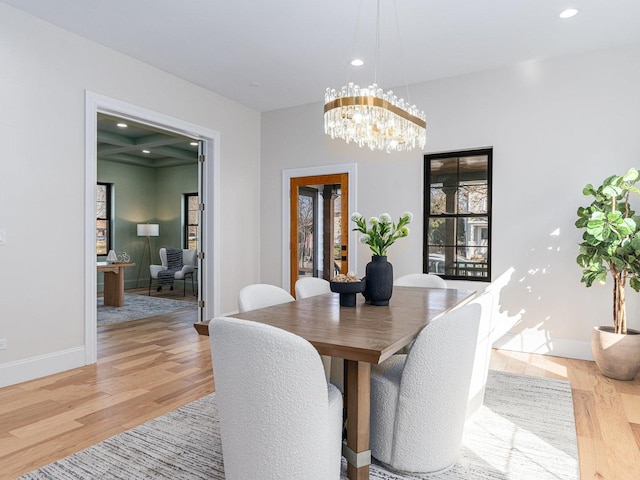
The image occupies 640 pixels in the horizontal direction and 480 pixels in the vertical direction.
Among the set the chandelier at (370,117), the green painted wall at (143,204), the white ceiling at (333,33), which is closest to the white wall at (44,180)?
the white ceiling at (333,33)

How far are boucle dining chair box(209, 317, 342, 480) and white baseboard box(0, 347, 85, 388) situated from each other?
8.54 feet

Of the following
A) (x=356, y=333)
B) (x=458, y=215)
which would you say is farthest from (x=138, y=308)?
(x=356, y=333)

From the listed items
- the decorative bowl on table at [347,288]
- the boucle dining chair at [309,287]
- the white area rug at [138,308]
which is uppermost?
the decorative bowl on table at [347,288]

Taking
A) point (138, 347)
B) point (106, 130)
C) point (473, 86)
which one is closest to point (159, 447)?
point (138, 347)

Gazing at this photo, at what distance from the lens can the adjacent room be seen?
1859 millimetres

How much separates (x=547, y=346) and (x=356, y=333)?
318cm

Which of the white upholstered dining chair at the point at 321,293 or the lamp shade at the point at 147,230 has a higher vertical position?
the lamp shade at the point at 147,230

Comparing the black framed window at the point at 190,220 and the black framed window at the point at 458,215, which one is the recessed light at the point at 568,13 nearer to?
the black framed window at the point at 458,215

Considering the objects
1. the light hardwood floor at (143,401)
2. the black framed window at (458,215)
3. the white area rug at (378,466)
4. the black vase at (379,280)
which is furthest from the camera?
the black framed window at (458,215)

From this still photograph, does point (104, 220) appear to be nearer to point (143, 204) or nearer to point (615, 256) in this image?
point (143, 204)

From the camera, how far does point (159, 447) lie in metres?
2.21

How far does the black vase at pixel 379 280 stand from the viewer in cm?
245

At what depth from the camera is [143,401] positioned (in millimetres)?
2855

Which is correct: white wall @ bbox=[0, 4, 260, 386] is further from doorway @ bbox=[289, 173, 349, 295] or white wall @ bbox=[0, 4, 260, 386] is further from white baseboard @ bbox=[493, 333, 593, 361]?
white baseboard @ bbox=[493, 333, 593, 361]
